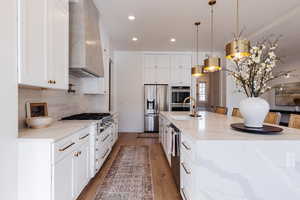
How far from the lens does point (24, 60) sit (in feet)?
4.74

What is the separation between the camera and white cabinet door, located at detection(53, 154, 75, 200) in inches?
56.8

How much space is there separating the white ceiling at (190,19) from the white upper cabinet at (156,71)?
41.0 inches

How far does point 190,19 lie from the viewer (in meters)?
3.58

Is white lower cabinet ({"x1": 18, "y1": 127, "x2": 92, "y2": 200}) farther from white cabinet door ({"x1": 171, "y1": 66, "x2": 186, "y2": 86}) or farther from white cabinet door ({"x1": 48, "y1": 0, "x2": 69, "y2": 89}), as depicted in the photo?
white cabinet door ({"x1": 171, "y1": 66, "x2": 186, "y2": 86})

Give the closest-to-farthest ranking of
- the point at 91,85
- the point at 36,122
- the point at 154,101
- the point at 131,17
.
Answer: the point at 36,122, the point at 131,17, the point at 91,85, the point at 154,101

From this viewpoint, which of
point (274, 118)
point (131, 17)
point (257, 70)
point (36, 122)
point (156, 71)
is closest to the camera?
point (257, 70)

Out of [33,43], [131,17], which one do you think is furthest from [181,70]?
[33,43]

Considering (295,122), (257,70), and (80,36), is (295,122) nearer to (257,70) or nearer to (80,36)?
(257,70)

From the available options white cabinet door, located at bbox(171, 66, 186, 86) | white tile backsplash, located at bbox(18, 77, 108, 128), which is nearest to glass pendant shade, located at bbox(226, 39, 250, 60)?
white tile backsplash, located at bbox(18, 77, 108, 128)

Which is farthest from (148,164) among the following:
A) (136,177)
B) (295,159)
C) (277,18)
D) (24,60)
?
(277,18)

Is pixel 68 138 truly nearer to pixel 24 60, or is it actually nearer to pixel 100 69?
pixel 24 60

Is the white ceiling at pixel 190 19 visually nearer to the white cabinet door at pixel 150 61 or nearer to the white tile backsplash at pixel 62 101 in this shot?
the white cabinet door at pixel 150 61

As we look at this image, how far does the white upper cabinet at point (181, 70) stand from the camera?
6.02 m

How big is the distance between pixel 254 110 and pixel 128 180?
1907mm
